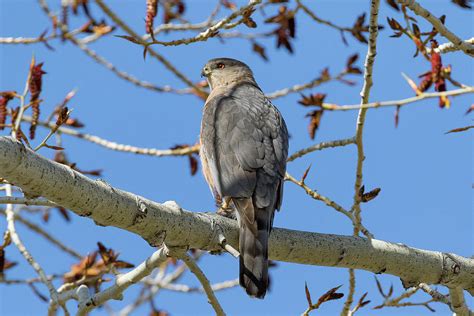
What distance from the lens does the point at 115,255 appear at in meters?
4.59

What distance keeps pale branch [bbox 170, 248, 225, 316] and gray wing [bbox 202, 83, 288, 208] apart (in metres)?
1.07

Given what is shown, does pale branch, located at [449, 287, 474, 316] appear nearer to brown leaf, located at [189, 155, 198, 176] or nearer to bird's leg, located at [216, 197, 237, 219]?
bird's leg, located at [216, 197, 237, 219]

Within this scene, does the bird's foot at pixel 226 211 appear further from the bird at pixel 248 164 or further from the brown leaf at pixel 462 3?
the brown leaf at pixel 462 3

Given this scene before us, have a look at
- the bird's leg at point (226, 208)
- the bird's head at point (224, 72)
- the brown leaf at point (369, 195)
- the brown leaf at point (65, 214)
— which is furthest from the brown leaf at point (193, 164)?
the brown leaf at point (369, 195)

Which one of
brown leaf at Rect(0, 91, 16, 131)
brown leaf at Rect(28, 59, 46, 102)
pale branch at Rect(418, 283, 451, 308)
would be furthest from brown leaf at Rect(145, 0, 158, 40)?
pale branch at Rect(418, 283, 451, 308)

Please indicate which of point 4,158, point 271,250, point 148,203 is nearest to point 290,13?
point 271,250

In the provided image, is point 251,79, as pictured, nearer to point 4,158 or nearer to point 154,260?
point 154,260

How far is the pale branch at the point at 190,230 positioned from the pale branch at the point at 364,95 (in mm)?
187

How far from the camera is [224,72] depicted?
6957 mm

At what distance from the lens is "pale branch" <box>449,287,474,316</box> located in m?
4.00

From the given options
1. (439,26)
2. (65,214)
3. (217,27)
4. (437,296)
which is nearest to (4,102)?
(217,27)

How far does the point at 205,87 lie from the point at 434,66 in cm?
367

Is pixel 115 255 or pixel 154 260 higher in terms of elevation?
pixel 115 255

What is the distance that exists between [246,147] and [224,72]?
6.66 ft
